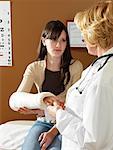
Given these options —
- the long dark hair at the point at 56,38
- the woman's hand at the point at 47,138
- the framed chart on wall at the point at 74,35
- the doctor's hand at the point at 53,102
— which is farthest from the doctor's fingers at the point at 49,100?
the framed chart on wall at the point at 74,35

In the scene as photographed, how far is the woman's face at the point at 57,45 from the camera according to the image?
1.92 metres

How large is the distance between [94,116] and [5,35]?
1.51 m

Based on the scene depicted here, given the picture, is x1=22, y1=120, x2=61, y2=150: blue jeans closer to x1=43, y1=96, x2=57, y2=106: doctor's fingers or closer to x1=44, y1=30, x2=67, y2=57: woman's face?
x1=43, y1=96, x2=57, y2=106: doctor's fingers

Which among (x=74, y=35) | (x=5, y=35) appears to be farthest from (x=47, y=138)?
(x=5, y=35)

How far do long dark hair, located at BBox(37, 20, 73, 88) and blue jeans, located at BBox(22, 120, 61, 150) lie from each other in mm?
330

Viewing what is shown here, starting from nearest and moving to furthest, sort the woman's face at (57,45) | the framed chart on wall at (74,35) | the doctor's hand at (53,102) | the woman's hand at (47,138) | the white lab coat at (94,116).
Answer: the white lab coat at (94,116)
the doctor's hand at (53,102)
the woman's hand at (47,138)
the woman's face at (57,45)
the framed chart on wall at (74,35)

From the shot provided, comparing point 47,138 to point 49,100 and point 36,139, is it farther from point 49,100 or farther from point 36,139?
point 49,100

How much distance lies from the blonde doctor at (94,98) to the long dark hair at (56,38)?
689 mm

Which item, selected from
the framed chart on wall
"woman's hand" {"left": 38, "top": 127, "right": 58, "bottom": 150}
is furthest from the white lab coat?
the framed chart on wall

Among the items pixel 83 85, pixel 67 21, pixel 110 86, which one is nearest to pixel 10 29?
pixel 67 21

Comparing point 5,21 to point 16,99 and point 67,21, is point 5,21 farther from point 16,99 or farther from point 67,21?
point 16,99

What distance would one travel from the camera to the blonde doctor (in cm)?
111

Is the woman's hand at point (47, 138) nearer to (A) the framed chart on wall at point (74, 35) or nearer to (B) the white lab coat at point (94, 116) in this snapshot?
(B) the white lab coat at point (94, 116)

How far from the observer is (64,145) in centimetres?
132
